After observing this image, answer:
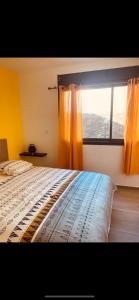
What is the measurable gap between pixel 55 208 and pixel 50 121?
2.30 meters

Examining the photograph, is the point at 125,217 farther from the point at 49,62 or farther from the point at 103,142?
the point at 49,62

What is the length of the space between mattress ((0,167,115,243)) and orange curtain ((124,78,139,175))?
96cm

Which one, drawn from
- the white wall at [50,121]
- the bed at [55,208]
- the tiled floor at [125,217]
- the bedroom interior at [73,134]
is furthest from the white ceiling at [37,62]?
the tiled floor at [125,217]

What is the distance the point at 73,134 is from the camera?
3.26 metres

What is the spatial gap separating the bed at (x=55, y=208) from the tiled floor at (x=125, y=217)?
0.39m

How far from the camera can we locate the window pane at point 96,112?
10.4ft

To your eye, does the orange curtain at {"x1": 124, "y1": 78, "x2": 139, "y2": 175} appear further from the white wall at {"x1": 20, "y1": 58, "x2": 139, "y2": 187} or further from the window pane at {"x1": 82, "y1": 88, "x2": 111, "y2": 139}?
the window pane at {"x1": 82, "y1": 88, "x2": 111, "y2": 139}

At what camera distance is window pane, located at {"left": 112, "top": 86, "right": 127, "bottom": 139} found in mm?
3015

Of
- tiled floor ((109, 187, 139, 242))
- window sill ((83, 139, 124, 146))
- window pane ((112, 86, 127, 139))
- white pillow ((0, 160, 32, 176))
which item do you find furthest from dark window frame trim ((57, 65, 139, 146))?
white pillow ((0, 160, 32, 176))
